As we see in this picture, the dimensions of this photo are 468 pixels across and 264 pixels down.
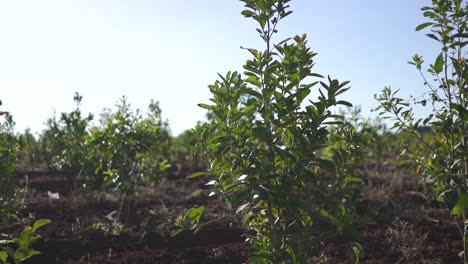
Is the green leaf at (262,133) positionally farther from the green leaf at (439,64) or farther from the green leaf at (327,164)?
the green leaf at (439,64)

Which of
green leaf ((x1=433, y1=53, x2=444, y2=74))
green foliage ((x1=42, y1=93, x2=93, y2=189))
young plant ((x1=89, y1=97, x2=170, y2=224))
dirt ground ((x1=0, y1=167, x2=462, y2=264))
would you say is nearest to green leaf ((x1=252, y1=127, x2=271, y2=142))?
dirt ground ((x1=0, y1=167, x2=462, y2=264))

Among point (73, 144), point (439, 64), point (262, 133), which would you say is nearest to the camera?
point (262, 133)

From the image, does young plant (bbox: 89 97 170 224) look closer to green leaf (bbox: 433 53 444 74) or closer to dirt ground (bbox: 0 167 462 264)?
dirt ground (bbox: 0 167 462 264)

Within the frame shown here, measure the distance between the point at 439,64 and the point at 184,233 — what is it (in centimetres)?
359

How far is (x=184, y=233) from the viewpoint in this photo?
20.6 ft

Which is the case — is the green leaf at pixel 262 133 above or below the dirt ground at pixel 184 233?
above

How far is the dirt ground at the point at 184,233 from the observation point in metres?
5.31

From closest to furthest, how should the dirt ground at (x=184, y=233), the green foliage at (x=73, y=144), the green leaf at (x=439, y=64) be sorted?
the green leaf at (x=439, y=64)
the dirt ground at (x=184, y=233)
the green foliage at (x=73, y=144)

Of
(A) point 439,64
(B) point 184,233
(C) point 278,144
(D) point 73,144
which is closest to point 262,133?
(C) point 278,144

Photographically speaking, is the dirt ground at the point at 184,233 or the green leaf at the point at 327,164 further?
the dirt ground at the point at 184,233

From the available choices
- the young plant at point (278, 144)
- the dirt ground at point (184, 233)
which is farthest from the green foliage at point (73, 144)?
the young plant at point (278, 144)

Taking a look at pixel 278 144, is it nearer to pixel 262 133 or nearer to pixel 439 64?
pixel 262 133

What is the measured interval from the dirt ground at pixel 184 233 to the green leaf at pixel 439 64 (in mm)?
1199

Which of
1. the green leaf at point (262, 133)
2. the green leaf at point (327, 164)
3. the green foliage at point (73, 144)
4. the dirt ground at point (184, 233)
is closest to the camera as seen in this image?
the green leaf at point (262, 133)
